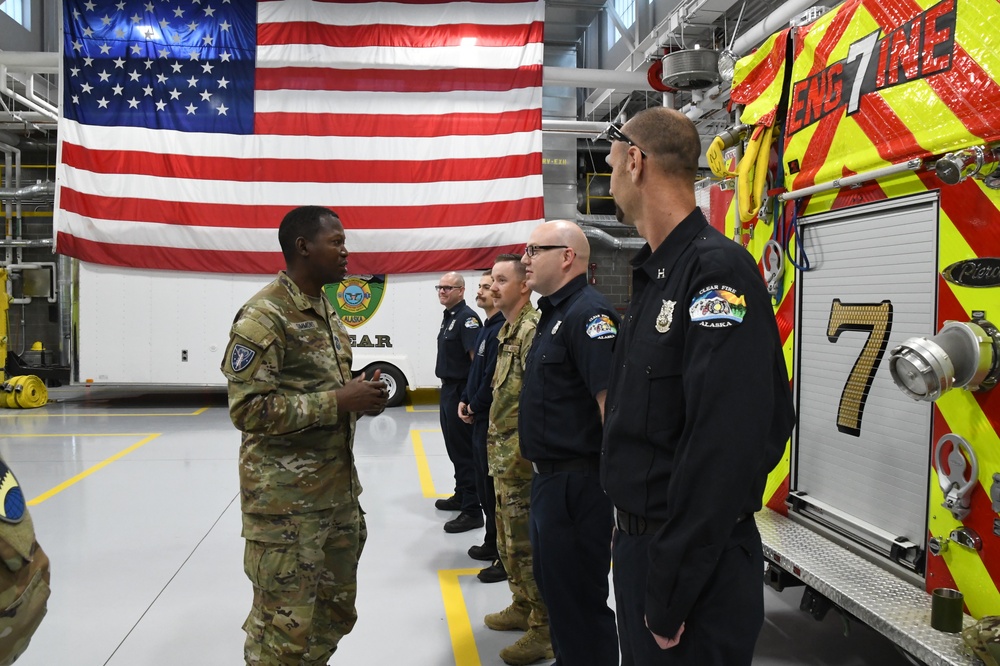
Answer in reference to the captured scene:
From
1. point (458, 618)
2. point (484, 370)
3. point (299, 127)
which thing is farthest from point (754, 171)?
point (299, 127)

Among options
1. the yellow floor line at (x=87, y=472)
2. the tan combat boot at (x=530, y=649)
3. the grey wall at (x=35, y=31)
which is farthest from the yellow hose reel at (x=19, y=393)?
the tan combat boot at (x=530, y=649)

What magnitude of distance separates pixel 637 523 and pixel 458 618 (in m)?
2.59

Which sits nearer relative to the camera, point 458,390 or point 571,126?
point 458,390

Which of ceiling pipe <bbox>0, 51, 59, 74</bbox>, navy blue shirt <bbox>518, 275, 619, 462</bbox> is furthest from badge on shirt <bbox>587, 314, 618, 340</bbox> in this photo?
ceiling pipe <bbox>0, 51, 59, 74</bbox>

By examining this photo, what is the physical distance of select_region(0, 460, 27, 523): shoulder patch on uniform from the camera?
106 centimetres

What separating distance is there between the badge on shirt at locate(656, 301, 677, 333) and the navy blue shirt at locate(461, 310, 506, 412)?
2.78 m

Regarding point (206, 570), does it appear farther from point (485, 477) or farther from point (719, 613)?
point (719, 613)

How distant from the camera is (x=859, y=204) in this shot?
9.91 feet

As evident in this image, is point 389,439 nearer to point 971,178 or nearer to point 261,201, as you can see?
point 261,201

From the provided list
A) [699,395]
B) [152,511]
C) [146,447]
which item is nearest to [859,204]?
[699,395]

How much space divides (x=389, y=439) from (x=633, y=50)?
7.56 metres

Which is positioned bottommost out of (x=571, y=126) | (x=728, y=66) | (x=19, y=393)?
(x=19, y=393)

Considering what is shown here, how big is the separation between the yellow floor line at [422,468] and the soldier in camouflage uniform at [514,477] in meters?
2.82

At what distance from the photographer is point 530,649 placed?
11.1ft
